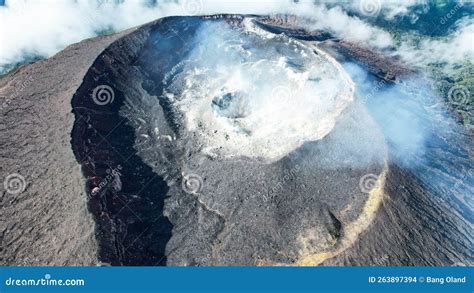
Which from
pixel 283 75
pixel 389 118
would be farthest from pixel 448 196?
pixel 283 75

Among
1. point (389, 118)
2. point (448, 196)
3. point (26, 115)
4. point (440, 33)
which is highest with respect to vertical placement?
point (26, 115)

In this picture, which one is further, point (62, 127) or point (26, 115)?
point (26, 115)

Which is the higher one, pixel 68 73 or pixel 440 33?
pixel 68 73

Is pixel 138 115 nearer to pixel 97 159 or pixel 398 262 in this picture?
pixel 97 159

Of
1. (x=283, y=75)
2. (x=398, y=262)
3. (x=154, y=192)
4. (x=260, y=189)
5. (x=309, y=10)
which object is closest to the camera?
(x=398, y=262)

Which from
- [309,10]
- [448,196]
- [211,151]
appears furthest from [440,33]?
[211,151]

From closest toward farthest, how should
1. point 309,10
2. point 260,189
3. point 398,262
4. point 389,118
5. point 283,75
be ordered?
point 398,262 → point 260,189 → point 389,118 → point 283,75 → point 309,10
